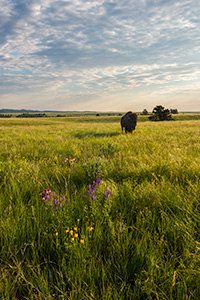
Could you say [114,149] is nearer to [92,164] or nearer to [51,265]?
[92,164]

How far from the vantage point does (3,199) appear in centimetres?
234

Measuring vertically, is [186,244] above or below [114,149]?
below

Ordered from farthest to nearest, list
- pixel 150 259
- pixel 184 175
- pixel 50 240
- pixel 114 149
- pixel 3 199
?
pixel 114 149 → pixel 184 175 → pixel 3 199 → pixel 50 240 → pixel 150 259

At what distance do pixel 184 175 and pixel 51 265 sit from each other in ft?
8.48

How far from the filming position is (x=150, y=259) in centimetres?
133

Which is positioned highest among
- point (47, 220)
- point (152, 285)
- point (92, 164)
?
point (92, 164)

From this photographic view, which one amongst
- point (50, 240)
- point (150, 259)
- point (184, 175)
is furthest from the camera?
point (184, 175)

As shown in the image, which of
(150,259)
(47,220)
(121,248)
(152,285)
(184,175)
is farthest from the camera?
(184,175)

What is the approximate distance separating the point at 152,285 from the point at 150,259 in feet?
0.58

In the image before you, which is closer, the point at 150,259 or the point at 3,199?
the point at 150,259

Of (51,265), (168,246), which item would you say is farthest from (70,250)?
(168,246)

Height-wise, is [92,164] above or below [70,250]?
above

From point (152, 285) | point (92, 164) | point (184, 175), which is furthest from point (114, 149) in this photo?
point (152, 285)

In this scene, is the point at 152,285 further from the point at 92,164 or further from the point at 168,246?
the point at 92,164
